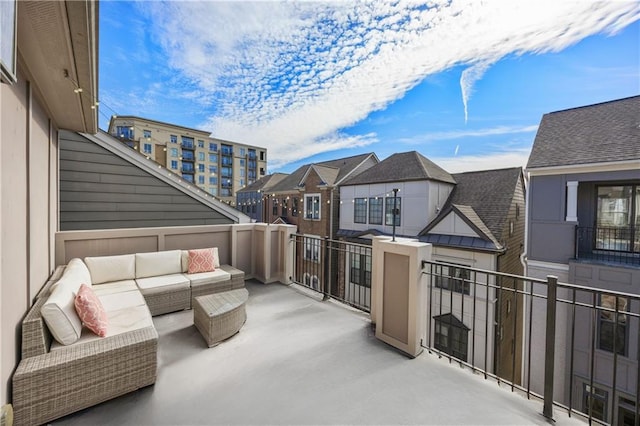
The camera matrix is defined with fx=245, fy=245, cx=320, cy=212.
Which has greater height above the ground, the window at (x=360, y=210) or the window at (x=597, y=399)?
the window at (x=360, y=210)

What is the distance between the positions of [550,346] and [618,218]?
5.82 m

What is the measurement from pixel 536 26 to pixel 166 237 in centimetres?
878

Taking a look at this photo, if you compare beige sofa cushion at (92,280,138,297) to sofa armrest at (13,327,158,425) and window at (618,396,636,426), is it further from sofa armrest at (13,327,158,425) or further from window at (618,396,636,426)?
window at (618,396,636,426)

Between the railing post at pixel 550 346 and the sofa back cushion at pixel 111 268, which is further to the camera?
the sofa back cushion at pixel 111 268

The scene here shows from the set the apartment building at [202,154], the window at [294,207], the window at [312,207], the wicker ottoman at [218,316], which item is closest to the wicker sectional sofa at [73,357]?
the wicker ottoman at [218,316]

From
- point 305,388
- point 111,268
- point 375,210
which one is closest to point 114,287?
point 111,268

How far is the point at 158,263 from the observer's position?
393cm

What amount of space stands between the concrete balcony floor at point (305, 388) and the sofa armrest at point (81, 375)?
10cm

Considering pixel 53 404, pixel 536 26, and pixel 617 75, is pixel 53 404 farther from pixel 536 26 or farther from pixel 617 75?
pixel 617 75

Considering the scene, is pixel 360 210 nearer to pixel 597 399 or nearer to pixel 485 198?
pixel 485 198

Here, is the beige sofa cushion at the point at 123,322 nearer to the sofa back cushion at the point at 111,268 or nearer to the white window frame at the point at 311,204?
the sofa back cushion at the point at 111,268

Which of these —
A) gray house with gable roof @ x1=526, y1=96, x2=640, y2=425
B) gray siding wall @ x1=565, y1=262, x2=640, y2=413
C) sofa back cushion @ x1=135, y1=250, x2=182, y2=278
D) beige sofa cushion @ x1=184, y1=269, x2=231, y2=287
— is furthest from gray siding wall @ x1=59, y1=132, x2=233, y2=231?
gray siding wall @ x1=565, y1=262, x2=640, y2=413

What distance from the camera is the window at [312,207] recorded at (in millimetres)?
13212

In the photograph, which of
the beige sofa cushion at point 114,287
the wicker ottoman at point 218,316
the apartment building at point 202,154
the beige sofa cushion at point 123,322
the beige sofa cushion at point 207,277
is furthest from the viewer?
the apartment building at point 202,154
